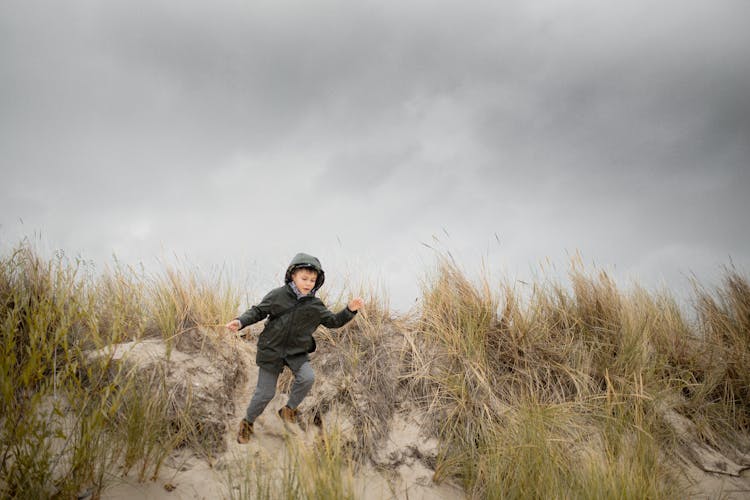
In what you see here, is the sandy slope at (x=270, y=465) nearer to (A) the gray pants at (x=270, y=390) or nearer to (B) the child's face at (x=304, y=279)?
(A) the gray pants at (x=270, y=390)

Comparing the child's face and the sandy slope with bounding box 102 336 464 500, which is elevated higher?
the child's face

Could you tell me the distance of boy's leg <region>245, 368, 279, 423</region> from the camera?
4074 mm

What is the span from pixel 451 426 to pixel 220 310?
9.33 ft

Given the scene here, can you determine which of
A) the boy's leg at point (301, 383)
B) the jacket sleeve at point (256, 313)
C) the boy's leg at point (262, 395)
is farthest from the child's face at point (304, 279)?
the boy's leg at point (262, 395)

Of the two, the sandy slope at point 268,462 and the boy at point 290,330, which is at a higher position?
the boy at point 290,330

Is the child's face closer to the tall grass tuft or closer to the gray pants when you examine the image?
the gray pants

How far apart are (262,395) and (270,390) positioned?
0.08 metres

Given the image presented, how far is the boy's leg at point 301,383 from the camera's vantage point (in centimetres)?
416

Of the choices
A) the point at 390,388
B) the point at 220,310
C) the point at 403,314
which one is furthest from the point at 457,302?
the point at 220,310

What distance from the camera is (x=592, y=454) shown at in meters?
3.64

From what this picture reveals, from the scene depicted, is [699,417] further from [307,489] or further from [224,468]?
[224,468]

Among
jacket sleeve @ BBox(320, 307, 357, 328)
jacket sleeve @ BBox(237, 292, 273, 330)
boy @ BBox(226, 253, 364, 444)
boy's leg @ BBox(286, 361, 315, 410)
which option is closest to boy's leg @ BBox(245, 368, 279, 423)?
boy @ BBox(226, 253, 364, 444)

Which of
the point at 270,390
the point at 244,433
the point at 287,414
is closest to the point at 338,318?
the point at 270,390

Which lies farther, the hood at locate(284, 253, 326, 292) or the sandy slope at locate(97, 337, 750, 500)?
the hood at locate(284, 253, 326, 292)
